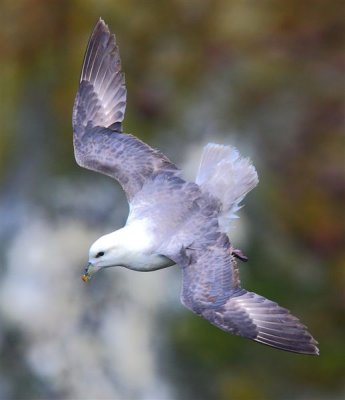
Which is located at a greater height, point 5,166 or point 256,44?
point 256,44

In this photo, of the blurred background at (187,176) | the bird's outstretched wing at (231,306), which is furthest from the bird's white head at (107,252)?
the blurred background at (187,176)

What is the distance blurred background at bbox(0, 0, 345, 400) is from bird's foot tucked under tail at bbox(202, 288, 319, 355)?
21.3 feet

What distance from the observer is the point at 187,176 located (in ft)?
45.6

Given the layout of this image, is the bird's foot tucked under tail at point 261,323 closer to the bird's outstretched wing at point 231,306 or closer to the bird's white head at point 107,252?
the bird's outstretched wing at point 231,306

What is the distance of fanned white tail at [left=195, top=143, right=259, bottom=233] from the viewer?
8531 millimetres

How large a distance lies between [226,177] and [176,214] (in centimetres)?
47

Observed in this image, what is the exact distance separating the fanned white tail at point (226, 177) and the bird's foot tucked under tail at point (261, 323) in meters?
0.76

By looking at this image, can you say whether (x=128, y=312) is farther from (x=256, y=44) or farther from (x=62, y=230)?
(x=256, y=44)

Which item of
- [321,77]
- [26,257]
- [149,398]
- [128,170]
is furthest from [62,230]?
[128,170]

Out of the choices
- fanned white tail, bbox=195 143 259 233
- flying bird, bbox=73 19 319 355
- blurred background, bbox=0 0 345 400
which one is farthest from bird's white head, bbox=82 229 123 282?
blurred background, bbox=0 0 345 400

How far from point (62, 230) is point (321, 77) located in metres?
5.00

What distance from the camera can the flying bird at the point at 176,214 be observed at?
25.6ft

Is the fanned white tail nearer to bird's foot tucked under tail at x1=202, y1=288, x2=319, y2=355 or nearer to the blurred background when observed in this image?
bird's foot tucked under tail at x1=202, y1=288, x2=319, y2=355

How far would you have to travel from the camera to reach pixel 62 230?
15.3 meters
